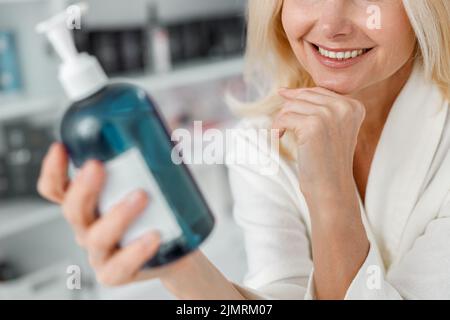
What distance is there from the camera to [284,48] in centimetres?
63

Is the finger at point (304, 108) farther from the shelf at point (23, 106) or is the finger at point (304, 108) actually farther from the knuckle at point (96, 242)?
the shelf at point (23, 106)

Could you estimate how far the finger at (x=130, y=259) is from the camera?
0.38 meters

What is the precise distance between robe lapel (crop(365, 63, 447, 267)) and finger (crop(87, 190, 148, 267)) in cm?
30

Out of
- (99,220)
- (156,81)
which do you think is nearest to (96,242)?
(99,220)

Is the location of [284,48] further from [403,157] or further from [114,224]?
[114,224]

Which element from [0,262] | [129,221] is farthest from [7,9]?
[129,221]

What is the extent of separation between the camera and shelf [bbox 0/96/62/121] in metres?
1.31

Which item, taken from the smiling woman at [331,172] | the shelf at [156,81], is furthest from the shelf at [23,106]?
the smiling woman at [331,172]

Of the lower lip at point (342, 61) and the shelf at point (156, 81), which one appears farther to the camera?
the shelf at point (156, 81)

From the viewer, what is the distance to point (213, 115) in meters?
1.86

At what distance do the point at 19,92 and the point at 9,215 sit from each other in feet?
0.84
